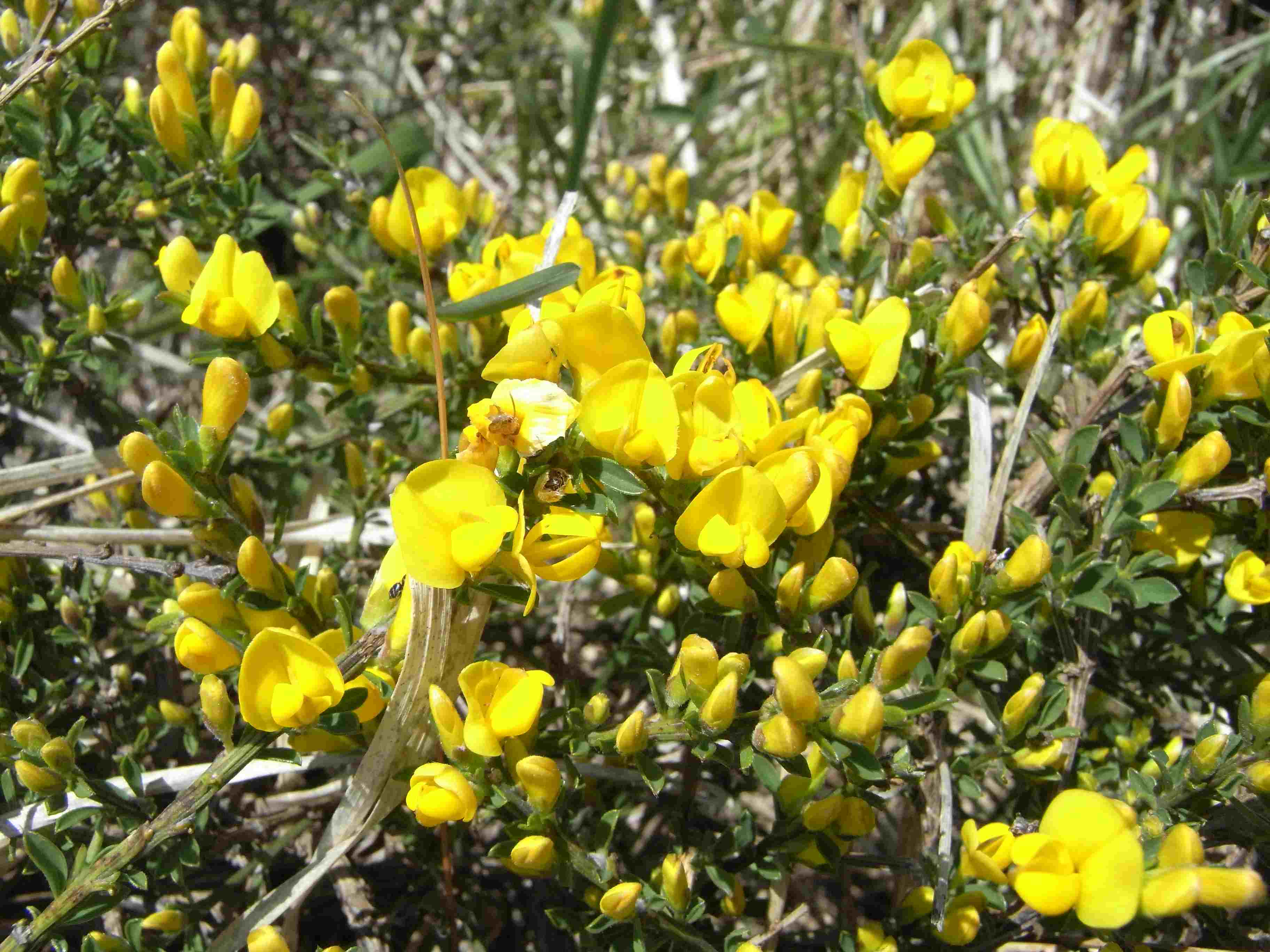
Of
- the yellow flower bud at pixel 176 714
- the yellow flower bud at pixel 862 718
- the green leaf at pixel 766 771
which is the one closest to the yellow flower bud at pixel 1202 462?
the yellow flower bud at pixel 862 718

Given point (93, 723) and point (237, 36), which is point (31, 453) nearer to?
point (93, 723)

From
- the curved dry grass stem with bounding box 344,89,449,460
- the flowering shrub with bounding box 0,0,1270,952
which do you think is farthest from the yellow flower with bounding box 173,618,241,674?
the curved dry grass stem with bounding box 344,89,449,460

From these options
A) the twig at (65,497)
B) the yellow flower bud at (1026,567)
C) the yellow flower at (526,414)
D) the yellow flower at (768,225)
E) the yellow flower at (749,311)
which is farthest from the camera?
the yellow flower at (768,225)

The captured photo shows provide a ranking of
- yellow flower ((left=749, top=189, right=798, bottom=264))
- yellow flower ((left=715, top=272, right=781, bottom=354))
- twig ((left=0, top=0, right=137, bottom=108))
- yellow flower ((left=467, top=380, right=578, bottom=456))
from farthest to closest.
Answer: yellow flower ((left=749, top=189, right=798, bottom=264))
yellow flower ((left=715, top=272, right=781, bottom=354))
twig ((left=0, top=0, right=137, bottom=108))
yellow flower ((left=467, top=380, right=578, bottom=456))

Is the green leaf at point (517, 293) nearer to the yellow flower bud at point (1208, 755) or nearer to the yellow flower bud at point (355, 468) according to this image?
the yellow flower bud at point (355, 468)

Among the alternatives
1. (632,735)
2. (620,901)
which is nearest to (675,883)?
(620,901)

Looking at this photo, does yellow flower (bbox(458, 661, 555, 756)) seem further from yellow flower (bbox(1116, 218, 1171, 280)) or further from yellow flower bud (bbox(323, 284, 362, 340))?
yellow flower (bbox(1116, 218, 1171, 280))
